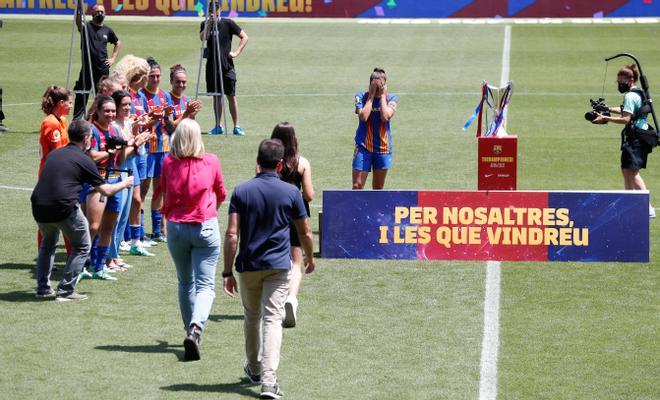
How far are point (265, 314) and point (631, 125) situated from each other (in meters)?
8.60

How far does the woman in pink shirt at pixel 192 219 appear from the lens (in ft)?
33.7

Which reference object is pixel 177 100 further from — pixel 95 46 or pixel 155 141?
pixel 95 46

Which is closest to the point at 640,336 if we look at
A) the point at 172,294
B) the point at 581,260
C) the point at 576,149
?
the point at 581,260

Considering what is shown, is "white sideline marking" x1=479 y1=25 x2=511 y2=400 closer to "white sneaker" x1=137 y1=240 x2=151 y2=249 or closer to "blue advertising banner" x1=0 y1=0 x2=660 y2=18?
"white sneaker" x1=137 y1=240 x2=151 y2=249

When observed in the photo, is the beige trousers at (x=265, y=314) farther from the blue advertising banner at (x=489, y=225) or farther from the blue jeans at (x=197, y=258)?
the blue advertising banner at (x=489, y=225)

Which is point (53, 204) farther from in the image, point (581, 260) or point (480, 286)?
point (581, 260)

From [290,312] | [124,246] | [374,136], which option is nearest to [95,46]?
[124,246]

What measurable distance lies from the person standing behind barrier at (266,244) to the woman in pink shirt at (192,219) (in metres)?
0.82

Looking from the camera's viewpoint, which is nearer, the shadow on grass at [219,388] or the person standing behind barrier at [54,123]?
the shadow on grass at [219,388]

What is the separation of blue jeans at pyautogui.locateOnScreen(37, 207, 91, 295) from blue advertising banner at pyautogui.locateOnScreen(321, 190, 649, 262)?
3042mm

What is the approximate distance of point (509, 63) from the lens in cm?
3403

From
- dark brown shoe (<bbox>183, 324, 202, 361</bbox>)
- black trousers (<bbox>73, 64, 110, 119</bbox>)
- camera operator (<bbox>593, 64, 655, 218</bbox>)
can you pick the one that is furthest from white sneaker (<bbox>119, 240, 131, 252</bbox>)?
black trousers (<bbox>73, 64, 110, 119</bbox>)

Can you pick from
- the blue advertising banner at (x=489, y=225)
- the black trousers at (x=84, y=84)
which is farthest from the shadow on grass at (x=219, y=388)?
the black trousers at (x=84, y=84)

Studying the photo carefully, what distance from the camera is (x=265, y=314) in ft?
30.8
